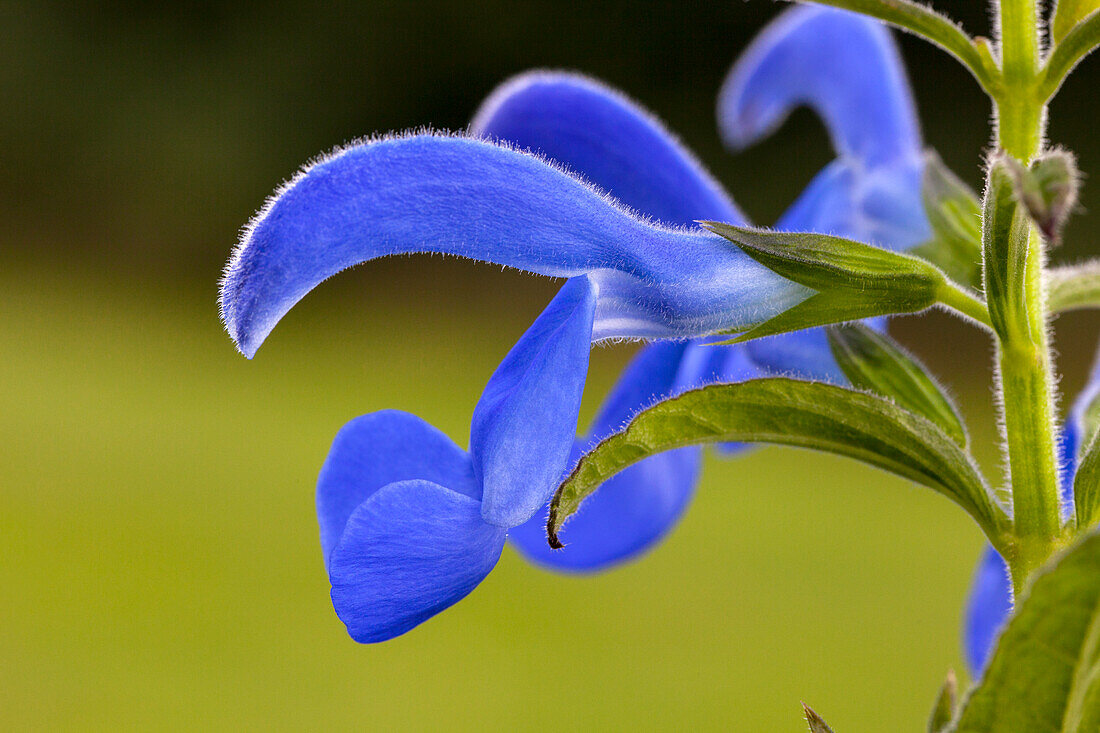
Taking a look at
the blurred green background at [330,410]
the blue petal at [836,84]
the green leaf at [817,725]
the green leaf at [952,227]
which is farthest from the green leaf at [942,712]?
the blurred green background at [330,410]

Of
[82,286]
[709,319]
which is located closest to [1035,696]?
[709,319]

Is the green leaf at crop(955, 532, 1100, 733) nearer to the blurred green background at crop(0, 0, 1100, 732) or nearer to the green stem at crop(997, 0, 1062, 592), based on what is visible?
the green stem at crop(997, 0, 1062, 592)

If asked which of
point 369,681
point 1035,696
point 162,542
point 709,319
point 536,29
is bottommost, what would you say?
point 1035,696

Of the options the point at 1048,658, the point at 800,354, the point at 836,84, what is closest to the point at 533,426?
the point at 1048,658

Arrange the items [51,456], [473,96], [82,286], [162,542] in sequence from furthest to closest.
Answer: [473,96]
[82,286]
[51,456]
[162,542]

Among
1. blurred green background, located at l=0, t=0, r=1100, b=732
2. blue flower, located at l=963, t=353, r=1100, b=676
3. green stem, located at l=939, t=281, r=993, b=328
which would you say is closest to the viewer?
green stem, located at l=939, t=281, r=993, b=328

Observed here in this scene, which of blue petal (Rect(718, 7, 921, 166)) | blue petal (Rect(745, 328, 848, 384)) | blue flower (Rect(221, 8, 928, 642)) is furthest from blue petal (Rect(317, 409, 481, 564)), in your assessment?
blue petal (Rect(718, 7, 921, 166))

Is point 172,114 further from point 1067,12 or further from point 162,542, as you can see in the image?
point 1067,12
